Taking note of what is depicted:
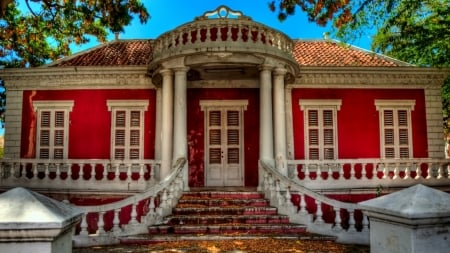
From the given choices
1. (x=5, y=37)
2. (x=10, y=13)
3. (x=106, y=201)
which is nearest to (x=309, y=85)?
(x=106, y=201)

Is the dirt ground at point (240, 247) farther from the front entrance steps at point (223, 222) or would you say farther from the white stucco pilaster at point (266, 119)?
the white stucco pilaster at point (266, 119)

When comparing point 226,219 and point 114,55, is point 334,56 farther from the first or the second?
point 226,219

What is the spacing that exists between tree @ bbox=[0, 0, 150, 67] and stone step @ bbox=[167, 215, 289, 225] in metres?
5.54

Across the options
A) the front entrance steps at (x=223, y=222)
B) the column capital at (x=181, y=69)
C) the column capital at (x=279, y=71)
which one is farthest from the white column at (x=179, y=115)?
the column capital at (x=279, y=71)

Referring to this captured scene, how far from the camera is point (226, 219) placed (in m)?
7.83

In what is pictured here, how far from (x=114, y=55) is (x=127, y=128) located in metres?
3.19

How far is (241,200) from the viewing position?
8.77 meters

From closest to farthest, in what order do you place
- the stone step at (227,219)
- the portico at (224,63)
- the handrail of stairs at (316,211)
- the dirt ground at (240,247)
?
1. the dirt ground at (240,247)
2. the handrail of stairs at (316,211)
3. the stone step at (227,219)
4. the portico at (224,63)

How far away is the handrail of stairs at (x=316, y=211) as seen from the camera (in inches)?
290

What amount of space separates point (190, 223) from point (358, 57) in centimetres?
984

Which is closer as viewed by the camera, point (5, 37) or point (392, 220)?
point (392, 220)

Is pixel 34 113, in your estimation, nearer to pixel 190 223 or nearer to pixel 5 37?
pixel 5 37

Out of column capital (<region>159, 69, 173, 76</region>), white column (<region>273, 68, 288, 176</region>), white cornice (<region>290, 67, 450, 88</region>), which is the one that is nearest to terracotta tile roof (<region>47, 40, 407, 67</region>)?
white cornice (<region>290, 67, 450, 88</region>)

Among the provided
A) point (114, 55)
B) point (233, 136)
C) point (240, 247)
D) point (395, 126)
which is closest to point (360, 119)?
point (395, 126)
